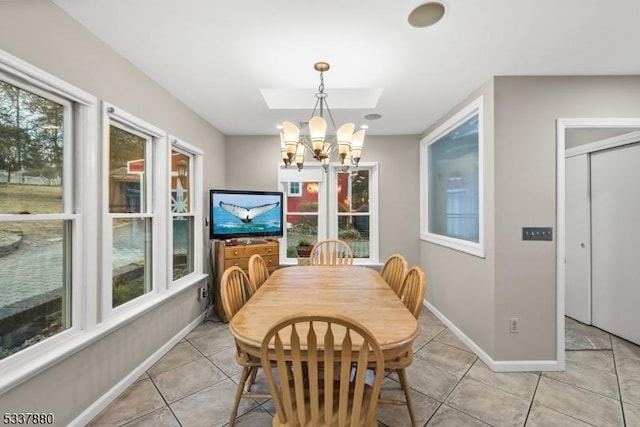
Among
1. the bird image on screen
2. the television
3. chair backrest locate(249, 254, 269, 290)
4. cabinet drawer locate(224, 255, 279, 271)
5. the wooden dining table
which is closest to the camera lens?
the wooden dining table

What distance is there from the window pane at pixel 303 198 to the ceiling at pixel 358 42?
1.76 m

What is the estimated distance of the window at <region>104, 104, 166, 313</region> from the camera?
82.4 inches

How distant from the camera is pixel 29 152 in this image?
157cm

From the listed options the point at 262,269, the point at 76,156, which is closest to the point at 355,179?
the point at 262,269

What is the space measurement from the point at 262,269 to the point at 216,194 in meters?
1.36

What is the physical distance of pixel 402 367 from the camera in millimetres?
1612

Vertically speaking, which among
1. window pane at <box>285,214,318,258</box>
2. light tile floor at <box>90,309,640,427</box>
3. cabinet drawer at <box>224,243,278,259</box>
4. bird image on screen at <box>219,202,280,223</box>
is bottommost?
light tile floor at <box>90,309,640,427</box>

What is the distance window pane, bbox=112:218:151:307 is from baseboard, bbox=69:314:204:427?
55 centimetres

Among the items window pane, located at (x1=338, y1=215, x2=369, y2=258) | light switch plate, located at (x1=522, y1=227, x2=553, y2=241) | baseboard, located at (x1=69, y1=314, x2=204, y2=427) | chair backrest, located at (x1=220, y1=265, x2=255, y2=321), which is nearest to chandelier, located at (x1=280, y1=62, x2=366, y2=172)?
chair backrest, located at (x1=220, y1=265, x2=255, y2=321)

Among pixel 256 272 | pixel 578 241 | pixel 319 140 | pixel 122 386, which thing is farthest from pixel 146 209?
pixel 578 241

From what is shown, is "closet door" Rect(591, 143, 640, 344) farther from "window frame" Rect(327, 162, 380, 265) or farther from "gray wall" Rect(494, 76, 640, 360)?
"window frame" Rect(327, 162, 380, 265)

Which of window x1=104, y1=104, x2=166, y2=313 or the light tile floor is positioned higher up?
window x1=104, y1=104, x2=166, y2=313

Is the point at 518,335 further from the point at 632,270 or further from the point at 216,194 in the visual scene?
the point at 216,194

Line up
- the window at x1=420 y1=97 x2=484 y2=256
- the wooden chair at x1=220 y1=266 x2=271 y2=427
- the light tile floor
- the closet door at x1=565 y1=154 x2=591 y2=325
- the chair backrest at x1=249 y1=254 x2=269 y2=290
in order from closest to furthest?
the wooden chair at x1=220 y1=266 x2=271 y2=427 → the light tile floor → the chair backrest at x1=249 y1=254 x2=269 y2=290 → the window at x1=420 y1=97 x2=484 y2=256 → the closet door at x1=565 y1=154 x2=591 y2=325
